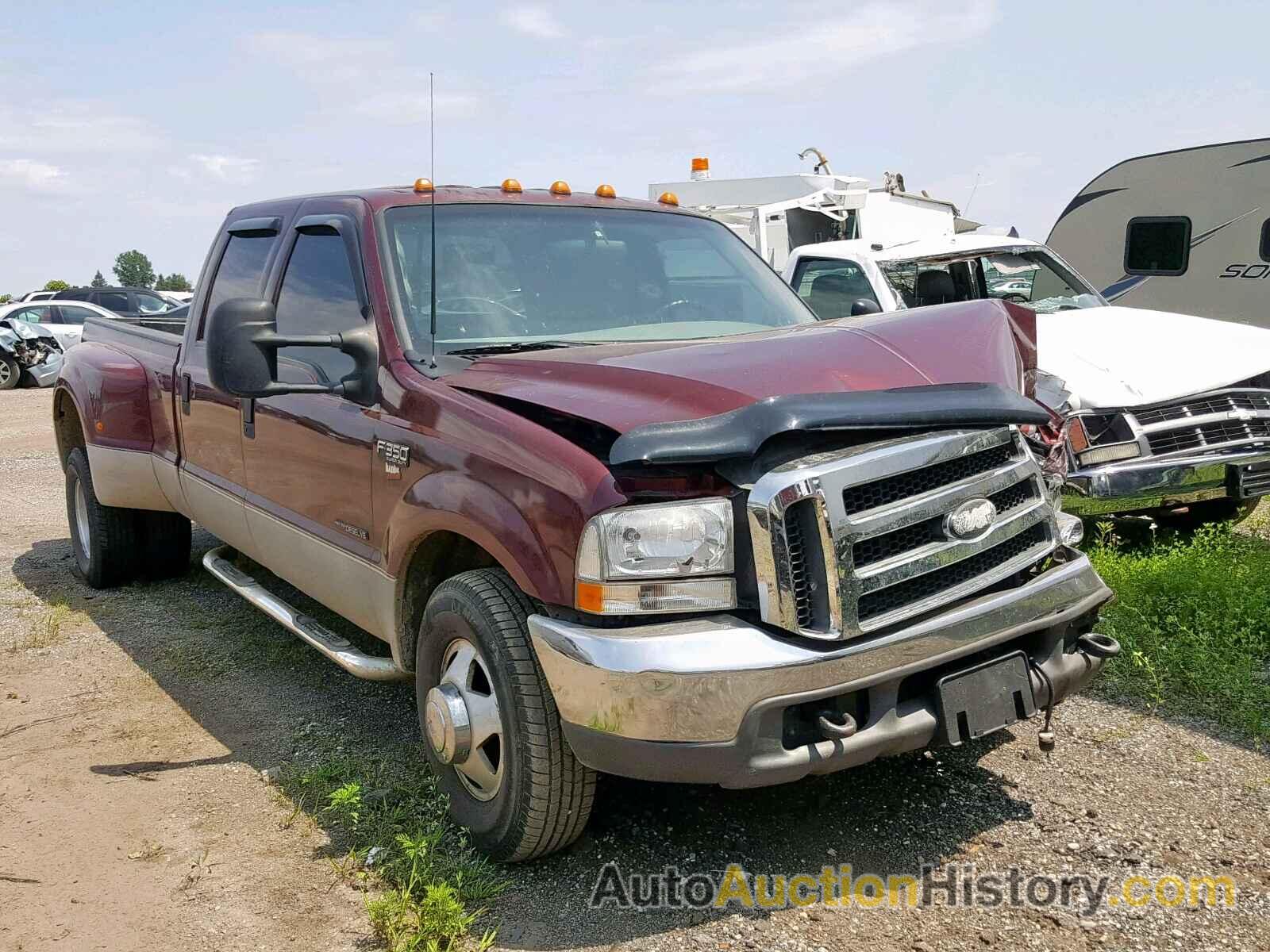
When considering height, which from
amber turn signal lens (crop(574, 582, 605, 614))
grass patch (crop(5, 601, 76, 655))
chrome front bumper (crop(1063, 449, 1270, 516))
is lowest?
grass patch (crop(5, 601, 76, 655))

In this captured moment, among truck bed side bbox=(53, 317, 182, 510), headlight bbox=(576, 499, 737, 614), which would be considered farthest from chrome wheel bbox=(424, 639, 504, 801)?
truck bed side bbox=(53, 317, 182, 510)

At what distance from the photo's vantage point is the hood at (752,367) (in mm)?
2977

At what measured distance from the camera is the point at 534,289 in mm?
4016

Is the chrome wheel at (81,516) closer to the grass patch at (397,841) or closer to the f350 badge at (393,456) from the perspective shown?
the grass patch at (397,841)

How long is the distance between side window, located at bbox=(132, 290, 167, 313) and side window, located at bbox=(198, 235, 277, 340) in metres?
18.1

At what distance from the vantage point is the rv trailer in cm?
959

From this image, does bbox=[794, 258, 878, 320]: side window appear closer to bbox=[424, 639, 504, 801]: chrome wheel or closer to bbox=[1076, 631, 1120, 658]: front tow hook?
bbox=[1076, 631, 1120, 658]: front tow hook

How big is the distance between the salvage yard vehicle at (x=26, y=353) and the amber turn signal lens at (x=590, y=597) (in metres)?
20.0

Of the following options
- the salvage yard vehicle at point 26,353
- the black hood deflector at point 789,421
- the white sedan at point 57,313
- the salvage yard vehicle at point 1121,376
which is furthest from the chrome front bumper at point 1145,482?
the white sedan at point 57,313

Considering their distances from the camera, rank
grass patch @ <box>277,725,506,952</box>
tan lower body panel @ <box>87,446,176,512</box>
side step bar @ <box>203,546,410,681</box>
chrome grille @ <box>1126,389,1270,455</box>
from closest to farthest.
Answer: grass patch @ <box>277,725,506,952</box> → side step bar @ <box>203,546,410,681</box> → chrome grille @ <box>1126,389,1270,455</box> → tan lower body panel @ <box>87,446,176,512</box>

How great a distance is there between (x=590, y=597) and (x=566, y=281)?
1626mm

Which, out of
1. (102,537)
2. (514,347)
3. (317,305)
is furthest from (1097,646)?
(102,537)

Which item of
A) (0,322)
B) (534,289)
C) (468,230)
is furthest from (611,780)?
(0,322)

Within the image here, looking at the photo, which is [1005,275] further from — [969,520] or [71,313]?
[71,313]
